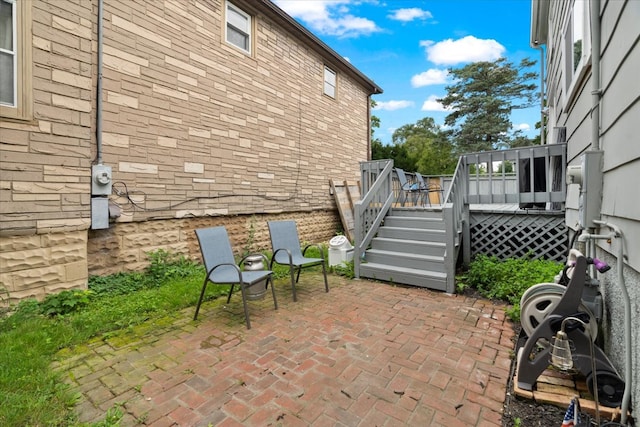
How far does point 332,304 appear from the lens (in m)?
3.83

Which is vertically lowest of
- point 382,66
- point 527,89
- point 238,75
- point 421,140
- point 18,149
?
point 18,149

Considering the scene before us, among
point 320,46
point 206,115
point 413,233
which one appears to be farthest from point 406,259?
point 320,46

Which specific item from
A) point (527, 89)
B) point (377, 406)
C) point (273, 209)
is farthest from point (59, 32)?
point (527, 89)

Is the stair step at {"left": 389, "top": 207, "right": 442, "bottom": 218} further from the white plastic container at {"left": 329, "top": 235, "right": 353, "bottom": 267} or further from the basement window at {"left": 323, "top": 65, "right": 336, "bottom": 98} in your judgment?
the basement window at {"left": 323, "top": 65, "right": 336, "bottom": 98}

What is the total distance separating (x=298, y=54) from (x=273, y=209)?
4.13 metres

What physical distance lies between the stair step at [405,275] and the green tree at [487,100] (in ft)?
75.3

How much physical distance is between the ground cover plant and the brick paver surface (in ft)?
0.50

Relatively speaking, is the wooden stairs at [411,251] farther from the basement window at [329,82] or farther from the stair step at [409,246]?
the basement window at [329,82]

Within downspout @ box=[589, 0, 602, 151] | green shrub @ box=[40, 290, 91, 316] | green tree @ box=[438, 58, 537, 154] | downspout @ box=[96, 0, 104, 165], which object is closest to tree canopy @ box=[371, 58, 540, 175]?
green tree @ box=[438, 58, 537, 154]

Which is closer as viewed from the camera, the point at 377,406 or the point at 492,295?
the point at 377,406

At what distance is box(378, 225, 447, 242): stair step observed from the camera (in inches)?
194

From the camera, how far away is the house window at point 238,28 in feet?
19.4

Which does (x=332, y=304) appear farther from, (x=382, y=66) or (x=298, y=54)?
(x=382, y=66)

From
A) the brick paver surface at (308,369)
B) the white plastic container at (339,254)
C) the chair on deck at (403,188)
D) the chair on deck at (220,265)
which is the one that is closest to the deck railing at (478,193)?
the white plastic container at (339,254)
